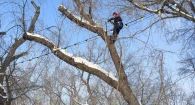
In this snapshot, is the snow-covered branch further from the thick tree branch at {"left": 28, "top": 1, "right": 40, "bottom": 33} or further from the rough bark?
the thick tree branch at {"left": 28, "top": 1, "right": 40, "bottom": 33}

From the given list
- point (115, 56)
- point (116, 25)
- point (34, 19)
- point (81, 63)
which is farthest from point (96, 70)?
point (34, 19)

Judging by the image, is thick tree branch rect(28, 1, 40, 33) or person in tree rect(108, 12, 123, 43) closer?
person in tree rect(108, 12, 123, 43)

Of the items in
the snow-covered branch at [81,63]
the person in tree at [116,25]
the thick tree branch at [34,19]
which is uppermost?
the thick tree branch at [34,19]

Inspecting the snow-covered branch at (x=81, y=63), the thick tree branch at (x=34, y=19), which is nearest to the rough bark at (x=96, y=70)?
the snow-covered branch at (x=81, y=63)

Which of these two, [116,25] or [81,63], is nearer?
[116,25]

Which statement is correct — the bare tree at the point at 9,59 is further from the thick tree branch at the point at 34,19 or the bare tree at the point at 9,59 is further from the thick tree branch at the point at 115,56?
the thick tree branch at the point at 115,56

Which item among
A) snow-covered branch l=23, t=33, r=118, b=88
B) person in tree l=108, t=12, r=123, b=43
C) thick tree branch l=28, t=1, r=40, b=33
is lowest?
snow-covered branch l=23, t=33, r=118, b=88

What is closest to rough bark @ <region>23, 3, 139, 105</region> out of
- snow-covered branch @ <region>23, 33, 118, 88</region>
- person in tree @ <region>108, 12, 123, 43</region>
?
snow-covered branch @ <region>23, 33, 118, 88</region>

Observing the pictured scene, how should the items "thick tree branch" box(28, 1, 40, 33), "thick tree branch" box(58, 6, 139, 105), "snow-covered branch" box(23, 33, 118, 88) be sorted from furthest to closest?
"thick tree branch" box(28, 1, 40, 33), "snow-covered branch" box(23, 33, 118, 88), "thick tree branch" box(58, 6, 139, 105)

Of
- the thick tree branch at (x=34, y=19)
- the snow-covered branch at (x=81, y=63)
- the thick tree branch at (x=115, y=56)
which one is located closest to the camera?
the thick tree branch at (x=115, y=56)

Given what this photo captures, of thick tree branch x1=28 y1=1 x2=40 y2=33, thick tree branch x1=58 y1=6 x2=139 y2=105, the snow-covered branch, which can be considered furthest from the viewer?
thick tree branch x1=28 y1=1 x2=40 y2=33

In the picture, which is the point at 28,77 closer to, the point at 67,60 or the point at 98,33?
the point at 67,60

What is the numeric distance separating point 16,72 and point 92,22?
4.55 metres

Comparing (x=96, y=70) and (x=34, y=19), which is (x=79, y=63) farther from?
(x=34, y=19)
